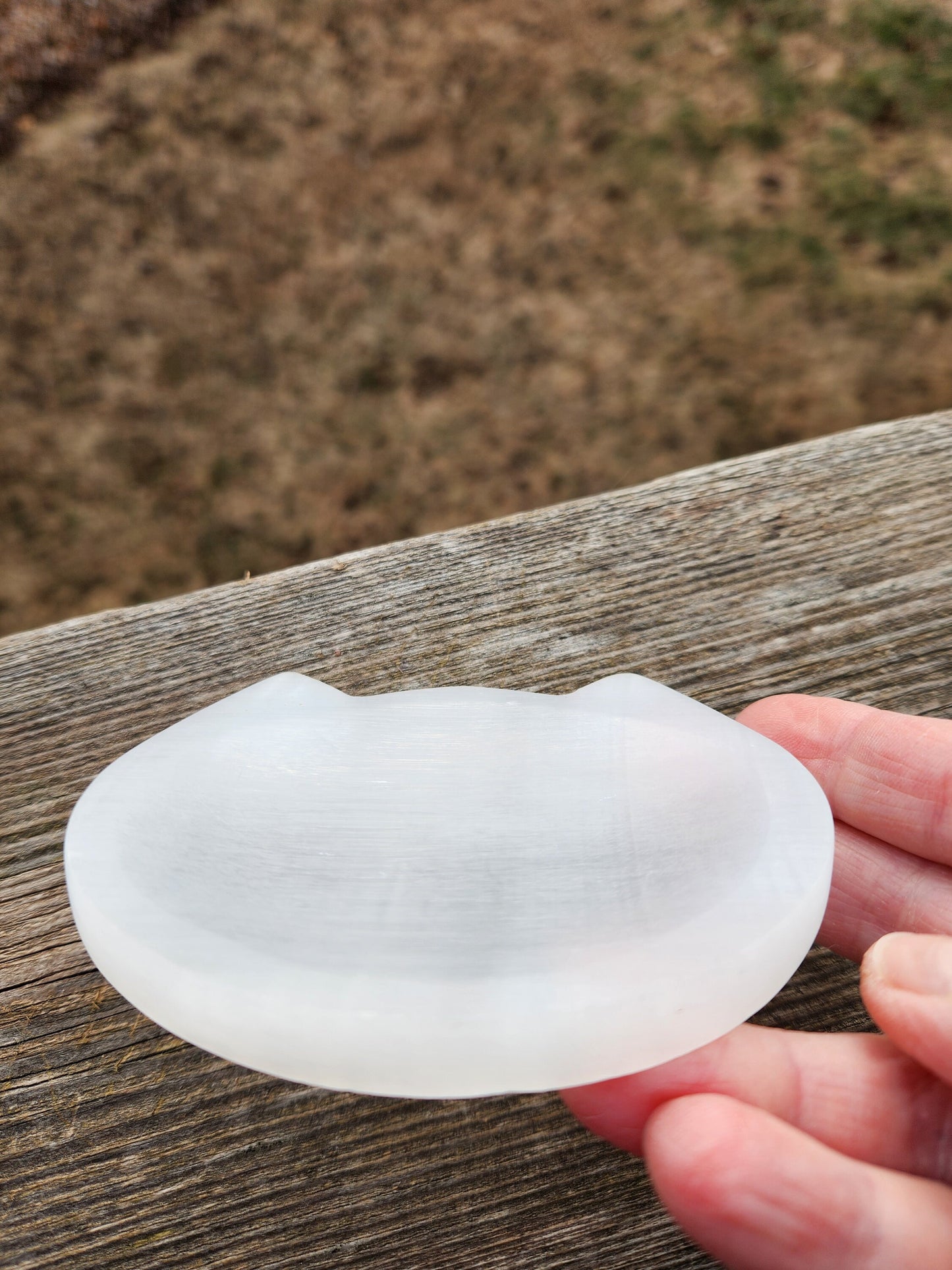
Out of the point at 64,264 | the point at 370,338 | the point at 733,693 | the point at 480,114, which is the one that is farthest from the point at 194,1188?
the point at 480,114

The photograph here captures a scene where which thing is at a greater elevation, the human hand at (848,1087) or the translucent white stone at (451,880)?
the translucent white stone at (451,880)

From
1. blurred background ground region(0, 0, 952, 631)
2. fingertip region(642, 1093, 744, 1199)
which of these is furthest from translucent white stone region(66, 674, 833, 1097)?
blurred background ground region(0, 0, 952, 631)

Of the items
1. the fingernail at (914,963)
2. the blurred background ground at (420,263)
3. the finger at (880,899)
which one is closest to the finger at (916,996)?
the fingernail at (914,963)

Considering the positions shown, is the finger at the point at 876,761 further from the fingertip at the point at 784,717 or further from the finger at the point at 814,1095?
the finger at the point at 814,1095

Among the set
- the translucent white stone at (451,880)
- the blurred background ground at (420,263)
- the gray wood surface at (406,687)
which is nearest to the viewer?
the translucent white stone at (451,880)

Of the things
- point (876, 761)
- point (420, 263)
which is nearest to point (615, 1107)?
point (876, 761)

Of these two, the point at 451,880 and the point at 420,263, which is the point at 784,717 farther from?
the point at 420,263
